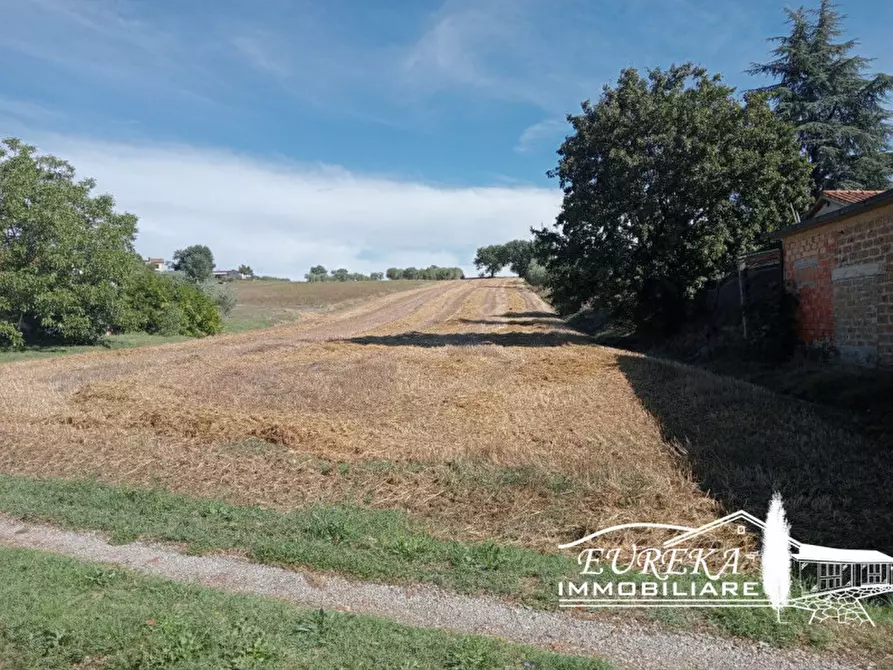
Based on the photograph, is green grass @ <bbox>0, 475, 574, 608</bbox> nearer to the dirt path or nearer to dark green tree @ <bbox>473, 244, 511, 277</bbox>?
the dirt path

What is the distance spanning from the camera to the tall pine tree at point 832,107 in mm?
29594

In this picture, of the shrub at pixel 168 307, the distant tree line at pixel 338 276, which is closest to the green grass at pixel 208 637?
the shrub at pixel 168 307

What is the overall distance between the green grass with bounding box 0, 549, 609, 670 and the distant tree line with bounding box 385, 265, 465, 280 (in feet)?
416

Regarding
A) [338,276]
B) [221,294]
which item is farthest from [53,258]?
[338,276]

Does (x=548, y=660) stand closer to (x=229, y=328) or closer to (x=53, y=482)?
(x=53, y=482)

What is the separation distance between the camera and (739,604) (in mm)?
4051

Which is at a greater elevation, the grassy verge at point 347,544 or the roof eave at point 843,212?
the roof eave at point 843,212

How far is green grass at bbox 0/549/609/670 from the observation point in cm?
332

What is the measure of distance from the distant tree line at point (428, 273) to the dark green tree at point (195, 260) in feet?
188

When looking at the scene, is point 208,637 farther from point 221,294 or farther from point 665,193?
point 221,294

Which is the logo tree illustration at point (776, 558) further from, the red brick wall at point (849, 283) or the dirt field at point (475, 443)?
the red brick wall at point (849, 283)

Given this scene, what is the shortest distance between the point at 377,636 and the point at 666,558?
251 cm

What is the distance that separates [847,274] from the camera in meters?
11.4

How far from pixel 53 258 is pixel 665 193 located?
20.2m
